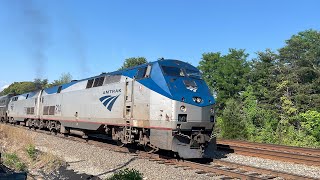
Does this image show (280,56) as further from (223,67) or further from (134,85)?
(134,85)

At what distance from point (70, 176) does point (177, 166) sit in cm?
346

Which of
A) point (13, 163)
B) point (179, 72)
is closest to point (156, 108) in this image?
point (179, 72)

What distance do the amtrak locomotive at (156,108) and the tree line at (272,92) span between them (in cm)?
919

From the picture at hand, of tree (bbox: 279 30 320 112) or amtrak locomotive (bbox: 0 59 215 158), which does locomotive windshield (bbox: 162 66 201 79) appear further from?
tree (bbox: 279 30 320 112)

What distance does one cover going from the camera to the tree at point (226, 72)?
152 ft

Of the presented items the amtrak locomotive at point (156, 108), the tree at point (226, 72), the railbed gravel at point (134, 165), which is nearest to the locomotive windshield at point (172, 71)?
the amtrak locomotive at point (156, 108)

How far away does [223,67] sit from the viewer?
4859 centimetres

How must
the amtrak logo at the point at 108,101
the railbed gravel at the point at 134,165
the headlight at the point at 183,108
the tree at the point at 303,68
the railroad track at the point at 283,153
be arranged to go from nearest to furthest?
the railbed gravel at the point at 134,165 → the headlight at the point at 183,108 → the railroad track at the point at 283,153 → the amtrak logo at the point at 108,101 → the tree at the point at 303,68


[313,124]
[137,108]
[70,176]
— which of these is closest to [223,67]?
[313,124]

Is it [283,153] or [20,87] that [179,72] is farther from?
[20,87]

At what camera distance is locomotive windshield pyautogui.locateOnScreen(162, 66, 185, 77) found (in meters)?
12.4

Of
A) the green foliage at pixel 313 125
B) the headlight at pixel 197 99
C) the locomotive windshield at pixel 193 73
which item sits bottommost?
the green foliage at pixel 313 125

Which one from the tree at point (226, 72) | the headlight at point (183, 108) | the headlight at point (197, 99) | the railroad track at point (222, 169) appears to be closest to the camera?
the railroad track at point (222, 169)

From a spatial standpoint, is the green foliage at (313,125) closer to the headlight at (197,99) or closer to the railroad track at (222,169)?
the railroad track at (222,169)
